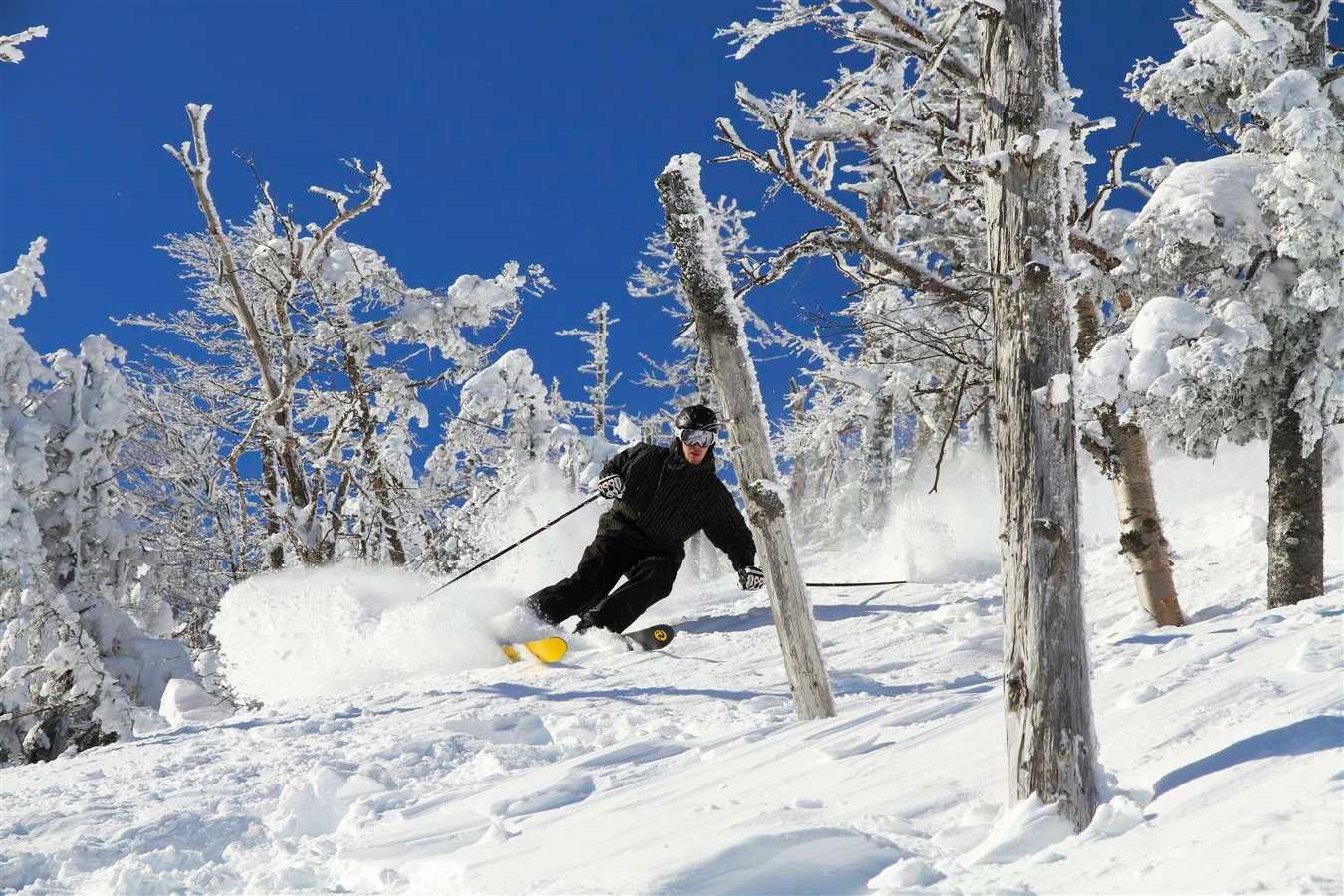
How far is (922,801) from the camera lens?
3.78 meters

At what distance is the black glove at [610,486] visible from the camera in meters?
8.34

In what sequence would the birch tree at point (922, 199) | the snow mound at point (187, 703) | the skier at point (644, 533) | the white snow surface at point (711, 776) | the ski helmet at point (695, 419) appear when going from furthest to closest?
1. the snow mound at point (187, 703)
2. the skier at point (644, 533)
3. the ski helmet at point (695, 419)
4. the birch tree at point (922, 199)
5. the white snow surface at point (711, 776)

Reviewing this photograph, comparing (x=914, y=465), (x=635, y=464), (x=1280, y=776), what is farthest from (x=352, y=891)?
(x=914, y=465)

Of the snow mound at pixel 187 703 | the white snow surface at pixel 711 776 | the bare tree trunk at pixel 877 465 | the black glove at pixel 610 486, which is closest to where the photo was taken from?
the white snow surface at pixel 711 776

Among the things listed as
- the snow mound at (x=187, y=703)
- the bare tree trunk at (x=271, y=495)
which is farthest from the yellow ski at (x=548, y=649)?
the bare tree trunk at (x=271, y=495)

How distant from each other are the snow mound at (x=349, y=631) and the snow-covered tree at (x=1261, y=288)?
19.5ft

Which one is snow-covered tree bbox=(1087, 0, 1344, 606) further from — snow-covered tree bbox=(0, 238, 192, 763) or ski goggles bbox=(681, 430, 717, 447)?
snow-covered tree bbox=(0, 238, 192, 763)

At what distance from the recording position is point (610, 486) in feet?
27.5

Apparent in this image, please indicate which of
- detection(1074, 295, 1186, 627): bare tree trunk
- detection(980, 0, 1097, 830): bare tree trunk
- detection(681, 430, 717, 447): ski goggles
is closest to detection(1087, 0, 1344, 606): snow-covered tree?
detection(1074, 295, 1186, 627): bare tree trunk

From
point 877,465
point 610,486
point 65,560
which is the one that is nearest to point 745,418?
point 610,486

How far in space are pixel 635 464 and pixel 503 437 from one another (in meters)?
Answer: 9.84

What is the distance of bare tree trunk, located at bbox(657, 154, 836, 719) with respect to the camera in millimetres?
5668

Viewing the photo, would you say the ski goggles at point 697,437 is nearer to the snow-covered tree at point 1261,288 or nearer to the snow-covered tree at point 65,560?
the snow-covered tree at point 1261,288

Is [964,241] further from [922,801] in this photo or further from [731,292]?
[922,801]
